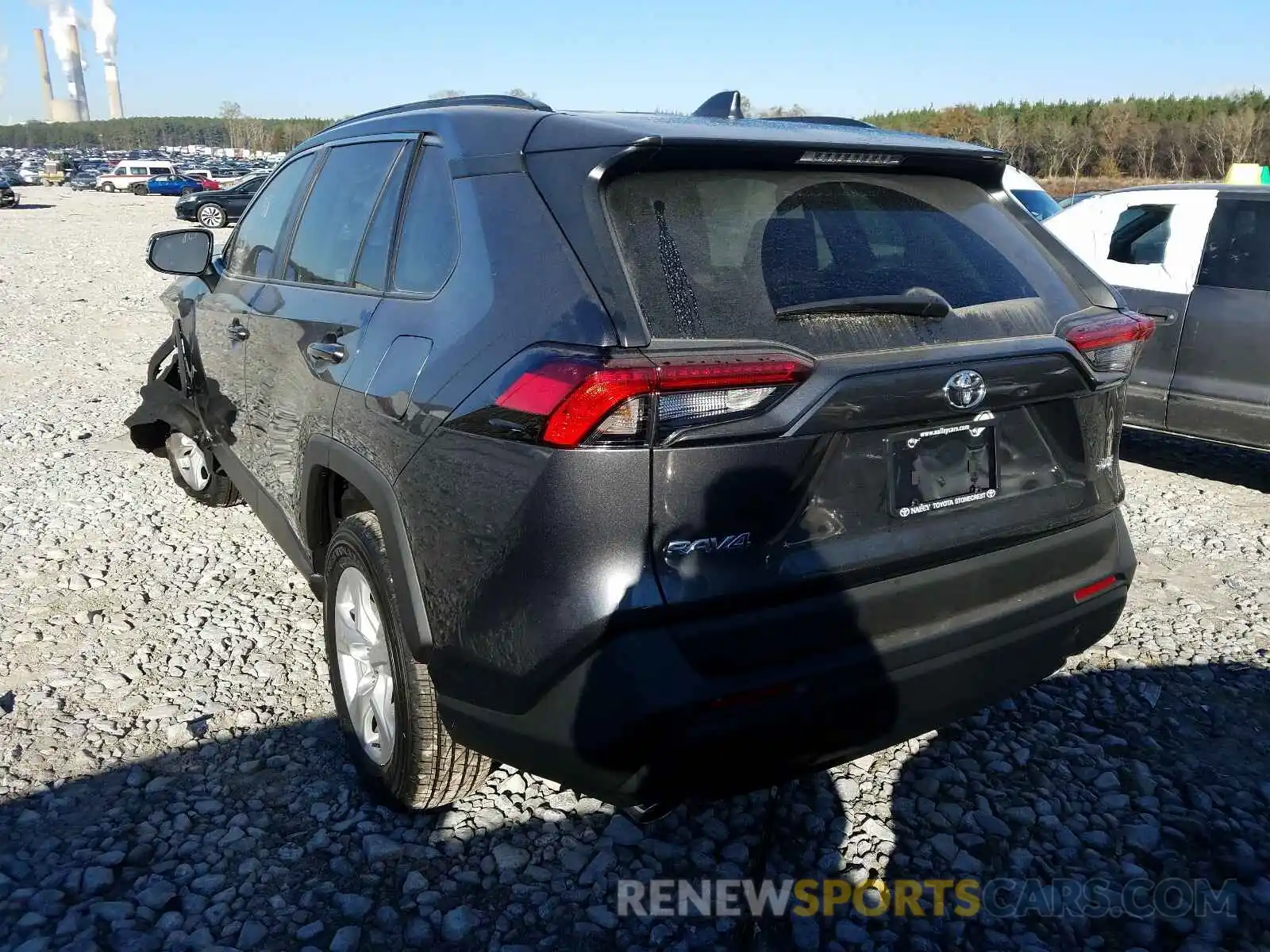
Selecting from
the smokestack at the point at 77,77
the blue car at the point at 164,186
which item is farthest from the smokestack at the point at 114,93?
the blue car at the point at 164,186

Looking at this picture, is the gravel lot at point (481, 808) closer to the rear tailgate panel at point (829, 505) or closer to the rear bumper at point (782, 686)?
the rear bumper at point (782, 686)

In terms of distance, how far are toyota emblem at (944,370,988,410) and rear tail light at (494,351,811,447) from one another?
1.38 ft

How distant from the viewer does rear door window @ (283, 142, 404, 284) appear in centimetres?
292

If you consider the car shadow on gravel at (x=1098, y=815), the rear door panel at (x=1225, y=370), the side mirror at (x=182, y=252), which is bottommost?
the car shadow on gravel at (x=1098, y=815)

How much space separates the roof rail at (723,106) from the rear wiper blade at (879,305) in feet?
3.31

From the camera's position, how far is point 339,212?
3.15 metres

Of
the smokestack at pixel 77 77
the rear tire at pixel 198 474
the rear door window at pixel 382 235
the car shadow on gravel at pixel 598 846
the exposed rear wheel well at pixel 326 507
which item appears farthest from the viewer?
the smokestack at pixel 77 77

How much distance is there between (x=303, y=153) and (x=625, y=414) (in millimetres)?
2498

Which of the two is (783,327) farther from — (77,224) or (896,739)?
(77,224)

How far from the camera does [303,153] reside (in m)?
3.71

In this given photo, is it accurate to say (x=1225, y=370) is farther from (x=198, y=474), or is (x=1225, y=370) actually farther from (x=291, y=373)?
(x=198, y=474)

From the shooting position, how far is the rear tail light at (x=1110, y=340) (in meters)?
2.40

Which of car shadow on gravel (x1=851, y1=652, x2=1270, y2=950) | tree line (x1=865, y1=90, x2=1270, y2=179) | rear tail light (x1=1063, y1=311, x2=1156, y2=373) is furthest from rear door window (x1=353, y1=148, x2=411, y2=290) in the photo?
tree line (x1=865, y1=90, x2=1270, y2=179)

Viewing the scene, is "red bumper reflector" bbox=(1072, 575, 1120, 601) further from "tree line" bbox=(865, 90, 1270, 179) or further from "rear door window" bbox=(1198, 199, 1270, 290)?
"tree line" bbox=(865, 90, 1270, 179)
